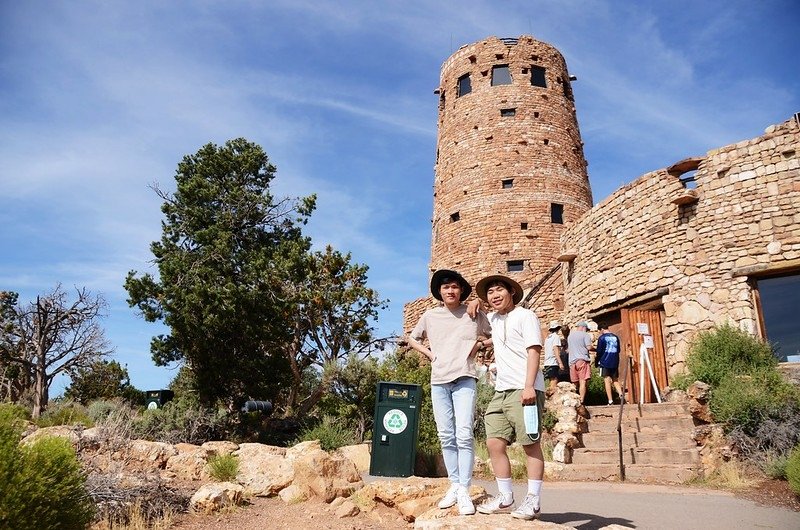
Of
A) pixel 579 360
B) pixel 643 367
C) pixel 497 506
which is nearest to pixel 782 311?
pixel 643 367

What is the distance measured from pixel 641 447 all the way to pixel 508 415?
5.72 metres

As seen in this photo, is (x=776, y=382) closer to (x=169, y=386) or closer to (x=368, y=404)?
(x=368, y=404)

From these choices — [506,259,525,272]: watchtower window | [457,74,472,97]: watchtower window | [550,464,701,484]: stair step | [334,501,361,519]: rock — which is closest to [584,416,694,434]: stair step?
[550,464,701,484]: stair step

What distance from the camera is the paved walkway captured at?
535cm

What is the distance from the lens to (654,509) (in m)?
6.05

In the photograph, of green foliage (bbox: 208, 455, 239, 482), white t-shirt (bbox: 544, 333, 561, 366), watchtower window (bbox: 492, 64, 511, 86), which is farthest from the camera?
watchtower window (bbox: 492, 64, 511, 86)

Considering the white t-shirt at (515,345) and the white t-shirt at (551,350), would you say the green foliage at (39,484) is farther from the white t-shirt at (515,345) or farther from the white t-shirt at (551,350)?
the white t-shirt at (551,350)

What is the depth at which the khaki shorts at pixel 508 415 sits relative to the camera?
14.2ft

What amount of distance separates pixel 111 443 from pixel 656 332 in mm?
11017

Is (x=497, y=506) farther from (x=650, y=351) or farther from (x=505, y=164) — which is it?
(x=505, y=164)

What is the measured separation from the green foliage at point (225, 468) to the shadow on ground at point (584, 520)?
367cm

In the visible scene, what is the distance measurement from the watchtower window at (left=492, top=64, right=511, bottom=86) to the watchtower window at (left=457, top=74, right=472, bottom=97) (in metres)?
1.12

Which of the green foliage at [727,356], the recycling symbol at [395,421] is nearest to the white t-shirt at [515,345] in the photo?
the recycling symbol at [395,421]

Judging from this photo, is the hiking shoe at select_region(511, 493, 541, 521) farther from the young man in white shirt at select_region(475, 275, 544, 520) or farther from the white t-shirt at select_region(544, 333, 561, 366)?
the white t-shirt at select_region(544, 333, 561, 366)
